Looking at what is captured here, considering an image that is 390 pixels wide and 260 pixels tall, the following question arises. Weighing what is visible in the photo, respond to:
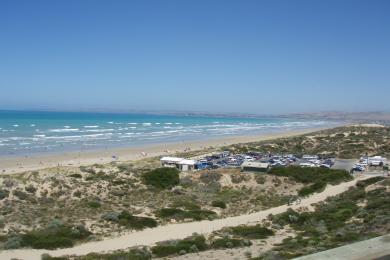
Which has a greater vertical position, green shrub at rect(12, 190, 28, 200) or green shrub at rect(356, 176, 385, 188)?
green shrub at rect(356, 176, 385, 188)

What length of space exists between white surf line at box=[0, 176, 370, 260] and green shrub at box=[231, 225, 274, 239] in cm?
177

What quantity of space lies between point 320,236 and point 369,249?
16.9 m

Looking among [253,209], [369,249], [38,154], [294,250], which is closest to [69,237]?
[294,250]

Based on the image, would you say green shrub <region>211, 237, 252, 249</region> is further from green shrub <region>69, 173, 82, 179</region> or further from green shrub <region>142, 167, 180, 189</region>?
green shrub <region>69, 173, 82, 179</region>

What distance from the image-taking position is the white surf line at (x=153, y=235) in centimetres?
1838

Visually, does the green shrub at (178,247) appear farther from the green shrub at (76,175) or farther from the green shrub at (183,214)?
the green shrub at (76,175)

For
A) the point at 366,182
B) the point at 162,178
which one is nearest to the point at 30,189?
the point at 162,178

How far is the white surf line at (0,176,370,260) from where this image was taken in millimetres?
18375

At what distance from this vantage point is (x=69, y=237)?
801 inches

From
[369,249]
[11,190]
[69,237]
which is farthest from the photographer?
[11,190]

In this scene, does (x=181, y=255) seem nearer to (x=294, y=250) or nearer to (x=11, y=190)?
(x=294, y=250)

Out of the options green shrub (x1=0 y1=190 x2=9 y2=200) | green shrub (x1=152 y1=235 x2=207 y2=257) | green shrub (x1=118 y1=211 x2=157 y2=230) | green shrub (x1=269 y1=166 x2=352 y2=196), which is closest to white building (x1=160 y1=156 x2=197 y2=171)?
green shrub (x1=269 y1=166 x2=352 y2=196)

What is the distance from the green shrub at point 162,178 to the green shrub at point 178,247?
13.7 m

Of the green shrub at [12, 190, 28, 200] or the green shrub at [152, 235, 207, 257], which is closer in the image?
the green shrub at [152, 235, 207, 257]
